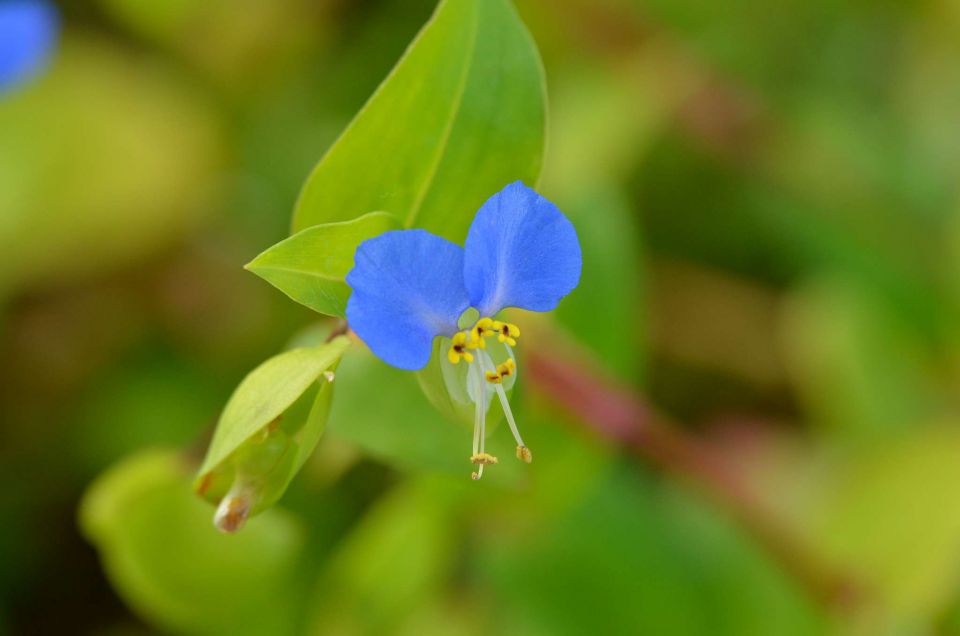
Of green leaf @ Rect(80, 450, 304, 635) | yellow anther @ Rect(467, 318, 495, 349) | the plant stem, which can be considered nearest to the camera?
yellow anther @ Rect(467, 318, 495, 349)

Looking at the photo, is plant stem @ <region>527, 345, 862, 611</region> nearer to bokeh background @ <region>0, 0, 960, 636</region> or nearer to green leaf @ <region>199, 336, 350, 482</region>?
bokeh background @ <region>0, 0, 960, 636</region>

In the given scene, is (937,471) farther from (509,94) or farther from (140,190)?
(140,190)

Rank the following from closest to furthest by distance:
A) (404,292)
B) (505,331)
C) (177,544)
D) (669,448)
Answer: (404,292), (505,331), (177,544), (669,448)

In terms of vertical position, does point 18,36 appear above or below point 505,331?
above

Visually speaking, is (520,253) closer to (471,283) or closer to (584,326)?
(471,283)

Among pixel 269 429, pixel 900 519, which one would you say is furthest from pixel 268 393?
pixel 900 519

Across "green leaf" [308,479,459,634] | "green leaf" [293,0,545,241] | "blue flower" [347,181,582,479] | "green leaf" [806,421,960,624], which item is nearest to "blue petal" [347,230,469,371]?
"blue flower" [347,181,582,479]

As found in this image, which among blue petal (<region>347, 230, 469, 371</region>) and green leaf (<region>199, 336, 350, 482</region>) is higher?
blue petal (<region>347, 230, 469, 371</region>)
